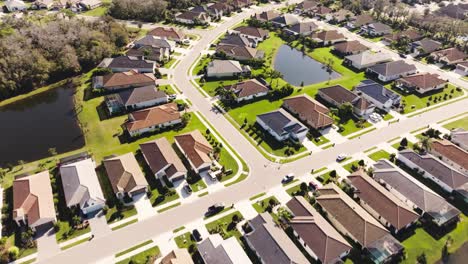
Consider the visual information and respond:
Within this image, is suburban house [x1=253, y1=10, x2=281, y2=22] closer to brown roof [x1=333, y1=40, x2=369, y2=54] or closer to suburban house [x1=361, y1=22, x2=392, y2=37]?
brown roof [x1=333, y1=40, x2=369, y2=54]

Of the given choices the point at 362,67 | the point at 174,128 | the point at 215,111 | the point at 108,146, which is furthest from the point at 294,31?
the point at 108,146

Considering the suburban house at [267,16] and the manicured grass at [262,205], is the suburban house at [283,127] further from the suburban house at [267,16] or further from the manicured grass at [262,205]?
the suburban house at [267,16]

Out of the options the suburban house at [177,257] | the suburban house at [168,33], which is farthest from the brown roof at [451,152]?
the suburban house at [168,33]

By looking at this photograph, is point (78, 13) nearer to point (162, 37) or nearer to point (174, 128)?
point (162, 37)

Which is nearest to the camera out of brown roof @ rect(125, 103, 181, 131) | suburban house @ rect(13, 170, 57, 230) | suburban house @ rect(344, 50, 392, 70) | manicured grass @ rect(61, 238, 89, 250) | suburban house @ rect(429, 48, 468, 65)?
manicured grass @ rect(61, 238, 89, 250)

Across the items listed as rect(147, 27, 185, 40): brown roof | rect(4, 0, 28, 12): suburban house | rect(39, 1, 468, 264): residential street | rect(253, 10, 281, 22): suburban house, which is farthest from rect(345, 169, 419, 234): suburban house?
rect(4, 0, 28, 12): suburban house

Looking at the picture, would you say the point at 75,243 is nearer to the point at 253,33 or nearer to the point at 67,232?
the point at 67,232

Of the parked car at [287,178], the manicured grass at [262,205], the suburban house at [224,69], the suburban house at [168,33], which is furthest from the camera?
the suburban house at [168,33]
